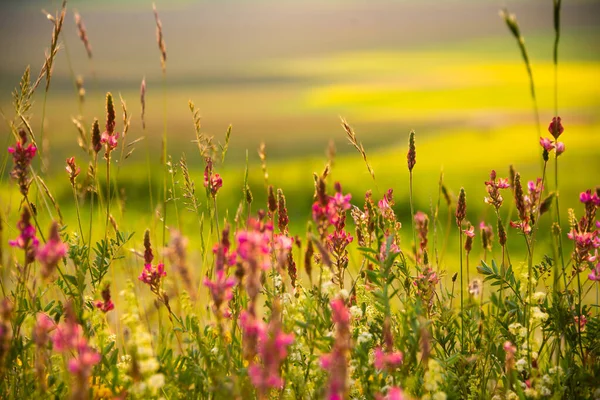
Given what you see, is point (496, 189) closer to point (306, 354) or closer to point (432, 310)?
point (432, 310)

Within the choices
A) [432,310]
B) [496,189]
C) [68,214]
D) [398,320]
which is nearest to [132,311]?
[398,320]

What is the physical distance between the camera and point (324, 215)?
1.73 m

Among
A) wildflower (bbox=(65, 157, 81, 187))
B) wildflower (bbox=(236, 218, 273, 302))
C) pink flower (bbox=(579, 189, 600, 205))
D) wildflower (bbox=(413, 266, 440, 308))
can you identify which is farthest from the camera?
wildflower (bbox=(65, 157, 81, 187))

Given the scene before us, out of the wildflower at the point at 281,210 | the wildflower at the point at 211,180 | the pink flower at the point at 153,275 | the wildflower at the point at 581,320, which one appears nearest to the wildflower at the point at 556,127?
the wildflower at the point at 581,320

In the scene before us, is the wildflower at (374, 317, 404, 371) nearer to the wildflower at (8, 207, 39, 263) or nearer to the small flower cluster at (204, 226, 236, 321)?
the small flower cluster at (204, 226, 236, 321)

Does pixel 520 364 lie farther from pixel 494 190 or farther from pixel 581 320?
pixel 494 190

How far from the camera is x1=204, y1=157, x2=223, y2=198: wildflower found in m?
2.41

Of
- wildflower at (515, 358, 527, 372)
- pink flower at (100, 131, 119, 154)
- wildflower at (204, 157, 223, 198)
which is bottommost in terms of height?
wildflower at (515, 358, 527, 372)

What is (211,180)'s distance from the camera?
245cm

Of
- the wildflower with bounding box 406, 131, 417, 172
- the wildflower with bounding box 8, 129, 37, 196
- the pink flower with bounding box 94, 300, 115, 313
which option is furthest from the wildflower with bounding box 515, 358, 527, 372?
the wildflower with bounding box 8, 129, 37, 196

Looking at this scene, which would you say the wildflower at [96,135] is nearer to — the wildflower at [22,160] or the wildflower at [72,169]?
the wildflower at [22,160]

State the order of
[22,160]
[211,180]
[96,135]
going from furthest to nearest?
1. [211,180]
2. [96,135]
3. [22,160]

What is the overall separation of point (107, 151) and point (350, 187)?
5156mm

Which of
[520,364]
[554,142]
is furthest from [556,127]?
[520,364]
